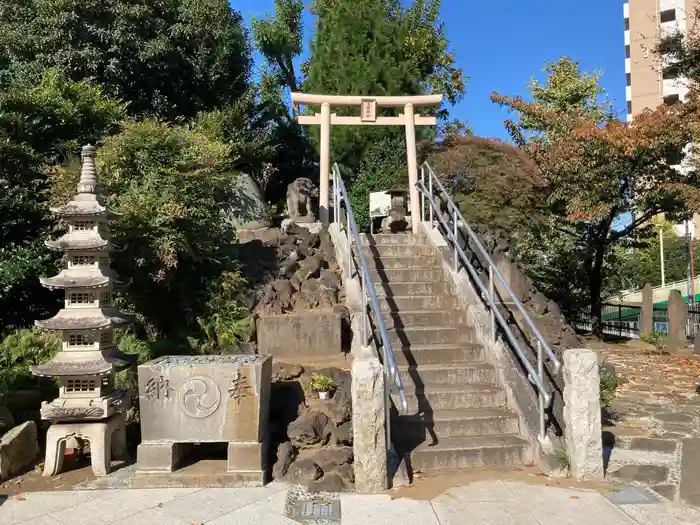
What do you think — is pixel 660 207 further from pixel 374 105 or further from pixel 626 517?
pixel 626 517

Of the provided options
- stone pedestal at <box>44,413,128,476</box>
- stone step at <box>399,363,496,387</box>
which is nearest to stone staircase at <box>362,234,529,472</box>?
stone step at <box>399,363,496,387</box>

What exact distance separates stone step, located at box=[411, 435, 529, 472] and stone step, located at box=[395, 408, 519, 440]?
0.48 ft

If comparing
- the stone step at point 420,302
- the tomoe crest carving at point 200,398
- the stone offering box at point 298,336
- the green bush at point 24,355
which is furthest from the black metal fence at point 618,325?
the green bush at point 24,355

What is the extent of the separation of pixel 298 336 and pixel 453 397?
89.1 inches

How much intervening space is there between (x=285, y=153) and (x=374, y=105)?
8.83 metres

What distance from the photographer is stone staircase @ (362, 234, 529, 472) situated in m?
5.11

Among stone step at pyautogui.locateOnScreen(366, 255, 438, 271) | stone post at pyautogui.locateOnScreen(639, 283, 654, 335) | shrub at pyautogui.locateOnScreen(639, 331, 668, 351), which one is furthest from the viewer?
stone post at pyautogui.locateOnScreen(639, 283, 654, 335)

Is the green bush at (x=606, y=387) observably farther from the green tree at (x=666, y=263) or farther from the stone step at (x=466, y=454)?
the green tree at (x=666, y=263)

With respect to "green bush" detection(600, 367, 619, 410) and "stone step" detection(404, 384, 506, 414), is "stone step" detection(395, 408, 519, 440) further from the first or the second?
"green bush" detection(600, 367, 619, 410)

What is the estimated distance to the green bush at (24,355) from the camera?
656 centimetres

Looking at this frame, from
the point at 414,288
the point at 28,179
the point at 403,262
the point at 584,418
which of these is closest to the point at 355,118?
the point at 403,262

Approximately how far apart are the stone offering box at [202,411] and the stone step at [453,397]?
1.69 metres

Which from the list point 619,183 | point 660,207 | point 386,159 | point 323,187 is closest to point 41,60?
point 323,187

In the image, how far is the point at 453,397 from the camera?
5.78 meters
